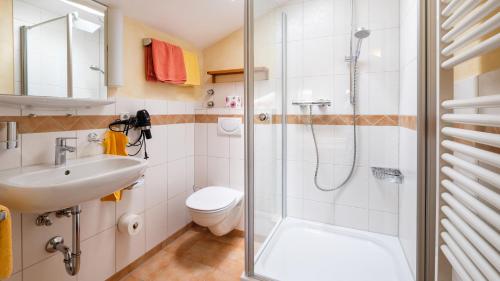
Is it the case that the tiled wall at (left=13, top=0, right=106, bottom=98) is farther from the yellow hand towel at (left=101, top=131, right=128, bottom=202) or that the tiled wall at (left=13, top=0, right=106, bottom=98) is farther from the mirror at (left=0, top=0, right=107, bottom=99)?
the yellow hand towel at (left=101, top=131, right=128, bottom=202)

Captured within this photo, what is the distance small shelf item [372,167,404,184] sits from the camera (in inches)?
66.2

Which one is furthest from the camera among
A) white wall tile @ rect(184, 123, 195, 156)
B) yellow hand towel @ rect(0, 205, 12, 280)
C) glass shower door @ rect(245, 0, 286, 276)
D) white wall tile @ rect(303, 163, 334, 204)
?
white wall tile @ rect(184, 123, 195, 156)

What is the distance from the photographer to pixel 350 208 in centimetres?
197

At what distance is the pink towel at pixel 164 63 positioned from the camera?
193 centimetres

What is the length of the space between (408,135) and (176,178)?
1932 mm

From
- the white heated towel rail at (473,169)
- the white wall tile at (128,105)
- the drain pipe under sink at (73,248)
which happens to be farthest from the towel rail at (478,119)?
the white wall tile at (128,105)

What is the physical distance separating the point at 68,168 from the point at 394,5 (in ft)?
7.87

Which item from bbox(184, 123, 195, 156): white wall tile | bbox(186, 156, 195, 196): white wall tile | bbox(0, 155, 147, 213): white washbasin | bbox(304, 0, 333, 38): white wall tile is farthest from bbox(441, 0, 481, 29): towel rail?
bbox(186, 156, 195, 196): white wall tile

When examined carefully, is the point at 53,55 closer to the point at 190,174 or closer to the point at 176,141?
the point at 176,141

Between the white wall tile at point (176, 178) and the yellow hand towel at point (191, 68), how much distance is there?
779 mm

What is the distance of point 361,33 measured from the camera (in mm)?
1753

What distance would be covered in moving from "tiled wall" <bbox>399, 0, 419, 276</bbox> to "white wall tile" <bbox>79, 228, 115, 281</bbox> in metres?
1.91

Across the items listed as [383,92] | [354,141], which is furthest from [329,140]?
[383,92]

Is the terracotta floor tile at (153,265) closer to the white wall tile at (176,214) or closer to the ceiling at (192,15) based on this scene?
Result: the white wall tile at (176,214)
